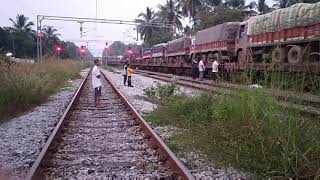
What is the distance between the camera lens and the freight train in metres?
14.0

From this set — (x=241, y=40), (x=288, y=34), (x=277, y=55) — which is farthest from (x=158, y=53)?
(x=277, y=55)

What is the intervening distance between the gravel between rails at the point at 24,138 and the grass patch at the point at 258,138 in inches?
98.1

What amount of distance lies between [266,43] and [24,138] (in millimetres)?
16307

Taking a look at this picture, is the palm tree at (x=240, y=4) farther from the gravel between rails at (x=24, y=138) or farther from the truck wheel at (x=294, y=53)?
the gravel between rails at (x=24, y=138)

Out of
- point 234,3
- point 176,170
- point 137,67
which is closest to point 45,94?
point 176,170

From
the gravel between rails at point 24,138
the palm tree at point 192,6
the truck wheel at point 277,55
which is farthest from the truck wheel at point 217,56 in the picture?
the palm tree at point 192,6

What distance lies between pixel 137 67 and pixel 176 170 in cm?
6823

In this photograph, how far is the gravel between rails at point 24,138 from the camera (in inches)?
262

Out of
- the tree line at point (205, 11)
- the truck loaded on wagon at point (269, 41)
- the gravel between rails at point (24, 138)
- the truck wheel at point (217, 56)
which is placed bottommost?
the gravel between rails at point (24, 138)

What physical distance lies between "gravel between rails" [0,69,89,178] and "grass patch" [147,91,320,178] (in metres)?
2.49

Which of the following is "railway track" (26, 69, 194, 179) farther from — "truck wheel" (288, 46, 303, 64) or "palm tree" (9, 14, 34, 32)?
"palm tree" (9, 14, 34, 32)

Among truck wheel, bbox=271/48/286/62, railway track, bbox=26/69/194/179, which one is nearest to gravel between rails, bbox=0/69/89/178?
railway track, bbox=26/69/194/179

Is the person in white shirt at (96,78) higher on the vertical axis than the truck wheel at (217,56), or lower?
lower

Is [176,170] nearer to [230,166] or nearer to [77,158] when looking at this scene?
[230,166]
